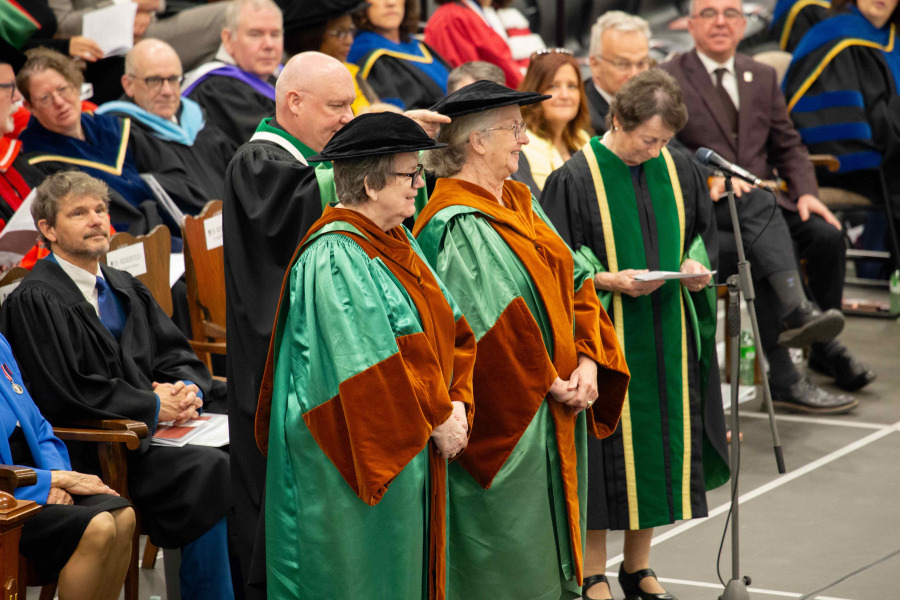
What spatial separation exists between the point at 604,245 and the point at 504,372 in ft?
3.06

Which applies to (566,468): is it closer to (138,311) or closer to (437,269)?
(437,269)

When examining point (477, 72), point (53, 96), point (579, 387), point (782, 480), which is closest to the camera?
point (579, 387)

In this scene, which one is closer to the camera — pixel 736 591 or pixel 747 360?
pixel 736 591

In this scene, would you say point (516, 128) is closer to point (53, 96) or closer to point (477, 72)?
point (477, 72)

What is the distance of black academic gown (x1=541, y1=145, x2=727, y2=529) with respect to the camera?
3.83 metres

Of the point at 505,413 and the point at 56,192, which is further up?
the point at 56,192

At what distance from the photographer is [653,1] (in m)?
10.8

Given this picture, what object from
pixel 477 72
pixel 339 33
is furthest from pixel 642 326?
pixel 339 33

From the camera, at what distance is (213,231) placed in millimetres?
4727

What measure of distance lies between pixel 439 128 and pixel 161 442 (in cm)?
140

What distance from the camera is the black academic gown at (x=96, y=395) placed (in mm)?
A: 3629

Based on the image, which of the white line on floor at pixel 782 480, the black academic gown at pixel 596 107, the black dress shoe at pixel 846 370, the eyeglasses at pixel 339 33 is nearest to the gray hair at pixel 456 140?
the white line on floor at pixel 782 480

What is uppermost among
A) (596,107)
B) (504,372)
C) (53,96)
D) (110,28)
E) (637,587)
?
(110,28)

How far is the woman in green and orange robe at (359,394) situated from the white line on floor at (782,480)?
5.43 feet
